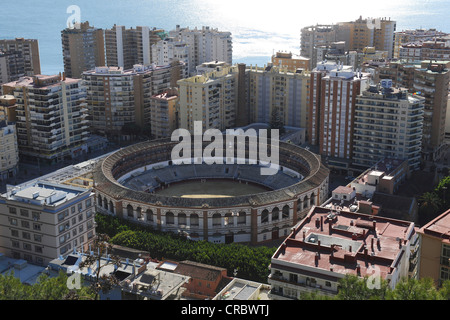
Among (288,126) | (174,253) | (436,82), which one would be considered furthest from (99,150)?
(436,82)

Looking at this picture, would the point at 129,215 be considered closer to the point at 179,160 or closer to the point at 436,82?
the point at 179,160

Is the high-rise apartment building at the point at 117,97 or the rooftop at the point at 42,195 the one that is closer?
the rooftop at the point at 42,195

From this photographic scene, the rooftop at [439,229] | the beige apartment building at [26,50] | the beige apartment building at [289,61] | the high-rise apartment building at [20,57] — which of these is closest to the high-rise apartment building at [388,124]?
the rooftop at [439,229]

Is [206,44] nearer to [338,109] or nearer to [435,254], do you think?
[338,109]

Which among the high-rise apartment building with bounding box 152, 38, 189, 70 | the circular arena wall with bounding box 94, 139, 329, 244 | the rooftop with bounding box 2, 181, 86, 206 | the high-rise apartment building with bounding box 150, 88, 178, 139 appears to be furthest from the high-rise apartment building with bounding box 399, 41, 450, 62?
the rooftop with bounding box 2, 181, 86, 206

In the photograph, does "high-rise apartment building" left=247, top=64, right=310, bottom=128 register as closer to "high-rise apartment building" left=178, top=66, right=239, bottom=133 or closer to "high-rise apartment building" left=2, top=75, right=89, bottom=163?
"high-rise apartment building" left=178, top=66, right=239, bottom=133

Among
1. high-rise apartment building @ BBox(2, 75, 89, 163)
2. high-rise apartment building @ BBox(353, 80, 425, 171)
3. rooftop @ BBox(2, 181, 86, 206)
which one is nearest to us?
rooftop @ BBox(2, 181, 86, 206)

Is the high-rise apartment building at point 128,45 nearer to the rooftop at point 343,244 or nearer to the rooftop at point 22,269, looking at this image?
the rooftop at point 22,269
